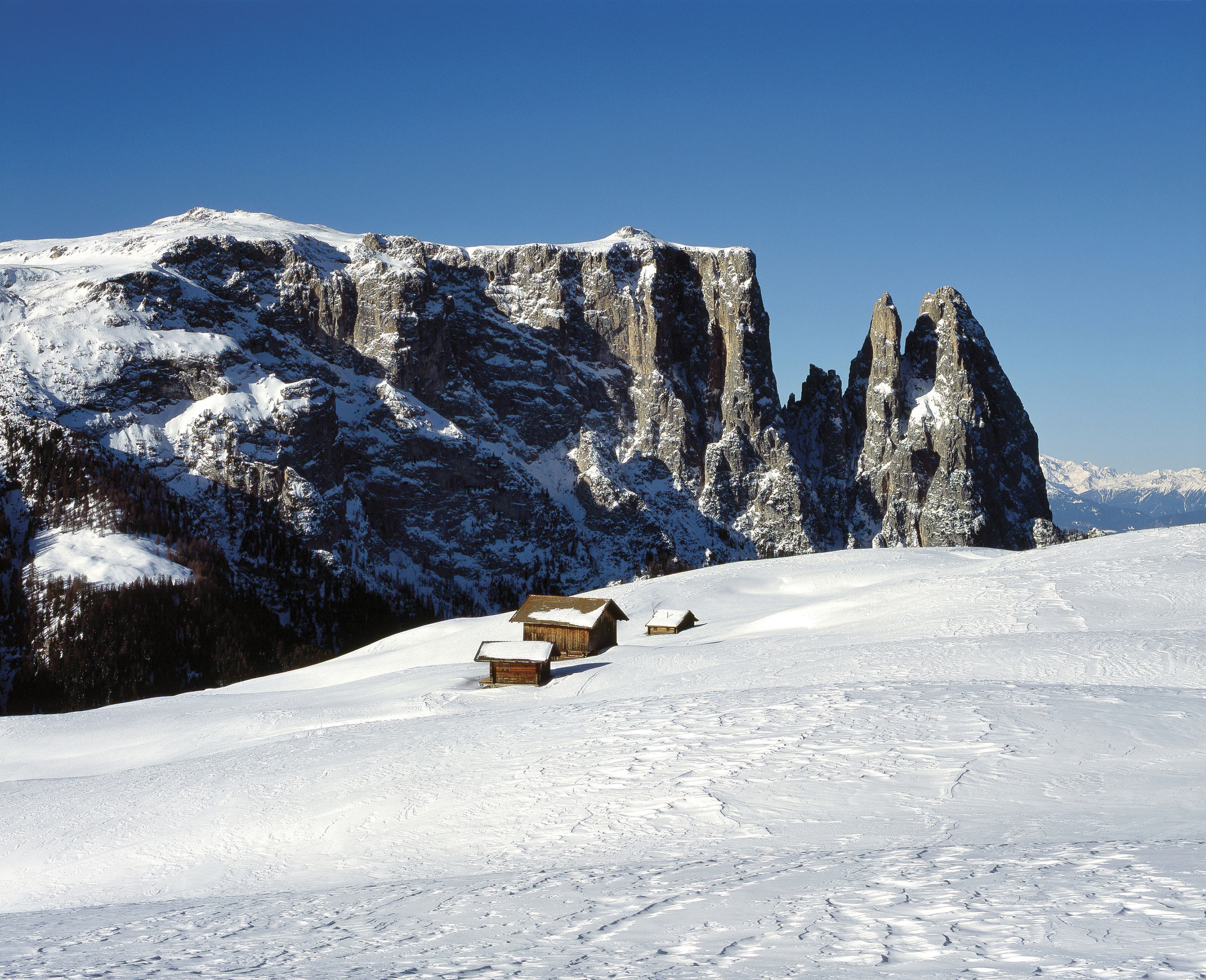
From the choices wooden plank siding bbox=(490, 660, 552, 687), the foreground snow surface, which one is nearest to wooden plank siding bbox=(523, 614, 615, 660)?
wooden plank siding bbox=(490, 660, 552, 687)

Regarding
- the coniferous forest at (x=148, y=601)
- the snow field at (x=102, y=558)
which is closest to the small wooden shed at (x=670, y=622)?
the coniferous forest at (x=148, y=601)

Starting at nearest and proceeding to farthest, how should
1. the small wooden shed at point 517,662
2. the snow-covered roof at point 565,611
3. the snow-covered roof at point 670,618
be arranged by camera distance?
1. the small wooden shed at point 517,662
2. the snow-covered roof at point 565,611
3. the snow-covered roof at point 670,618

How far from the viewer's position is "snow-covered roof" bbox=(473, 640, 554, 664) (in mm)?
39625

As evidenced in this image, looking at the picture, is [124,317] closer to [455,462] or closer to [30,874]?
[455,462]

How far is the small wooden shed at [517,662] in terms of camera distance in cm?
3959

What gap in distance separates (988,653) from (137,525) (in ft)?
443

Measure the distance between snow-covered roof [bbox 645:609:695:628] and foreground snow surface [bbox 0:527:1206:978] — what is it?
605 inches

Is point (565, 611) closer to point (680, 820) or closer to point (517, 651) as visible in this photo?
point (517, 651)

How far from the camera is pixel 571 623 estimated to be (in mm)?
50062

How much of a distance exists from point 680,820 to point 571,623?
34797mm

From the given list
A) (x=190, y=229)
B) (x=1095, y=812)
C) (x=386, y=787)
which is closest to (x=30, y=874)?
(x=386, y=787)

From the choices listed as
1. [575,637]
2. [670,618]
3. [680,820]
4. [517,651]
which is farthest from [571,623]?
[680,820]

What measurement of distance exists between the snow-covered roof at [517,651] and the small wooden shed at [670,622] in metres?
15.7

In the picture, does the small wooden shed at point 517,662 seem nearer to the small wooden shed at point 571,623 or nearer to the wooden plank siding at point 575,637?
the wooden plank siding at point 575,637
